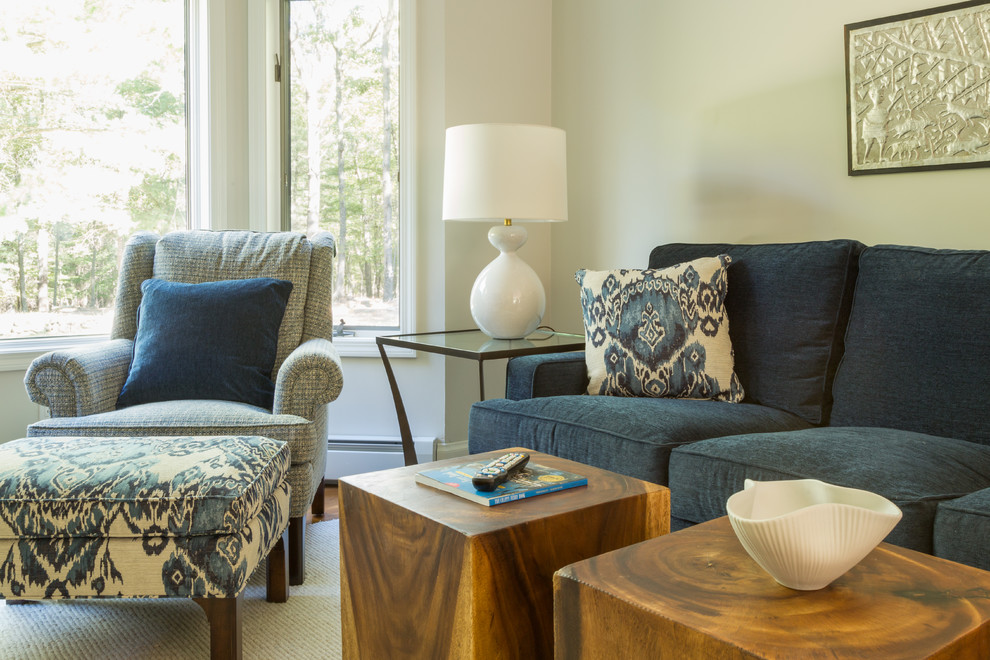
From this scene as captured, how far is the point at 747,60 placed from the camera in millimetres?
2682

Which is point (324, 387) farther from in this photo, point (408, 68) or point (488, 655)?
point (408, 68)

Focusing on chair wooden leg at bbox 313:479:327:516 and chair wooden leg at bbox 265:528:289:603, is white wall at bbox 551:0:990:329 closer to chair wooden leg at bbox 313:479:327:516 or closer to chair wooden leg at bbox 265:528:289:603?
chair wooden leg at bbox 313:479:327:516

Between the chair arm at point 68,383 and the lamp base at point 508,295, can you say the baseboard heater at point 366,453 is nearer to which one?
the lamp base at point 508,295

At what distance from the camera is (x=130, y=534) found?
1.54 meters

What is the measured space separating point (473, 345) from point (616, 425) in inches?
32.1

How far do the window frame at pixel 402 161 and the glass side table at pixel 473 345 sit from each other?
290 mm

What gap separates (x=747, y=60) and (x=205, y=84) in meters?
2.08

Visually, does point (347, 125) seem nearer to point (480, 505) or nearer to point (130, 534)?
point (130, 534)

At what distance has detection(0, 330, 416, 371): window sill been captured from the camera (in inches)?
112

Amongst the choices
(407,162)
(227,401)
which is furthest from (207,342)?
Answer: (407,162)

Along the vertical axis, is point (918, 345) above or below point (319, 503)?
above

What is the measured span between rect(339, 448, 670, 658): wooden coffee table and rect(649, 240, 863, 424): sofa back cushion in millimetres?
939

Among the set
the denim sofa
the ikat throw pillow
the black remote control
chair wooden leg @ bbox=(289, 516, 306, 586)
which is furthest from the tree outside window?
the black remote control

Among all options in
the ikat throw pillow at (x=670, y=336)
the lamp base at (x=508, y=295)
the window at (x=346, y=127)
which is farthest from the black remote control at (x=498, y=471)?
the window at (x=346, y=127)
